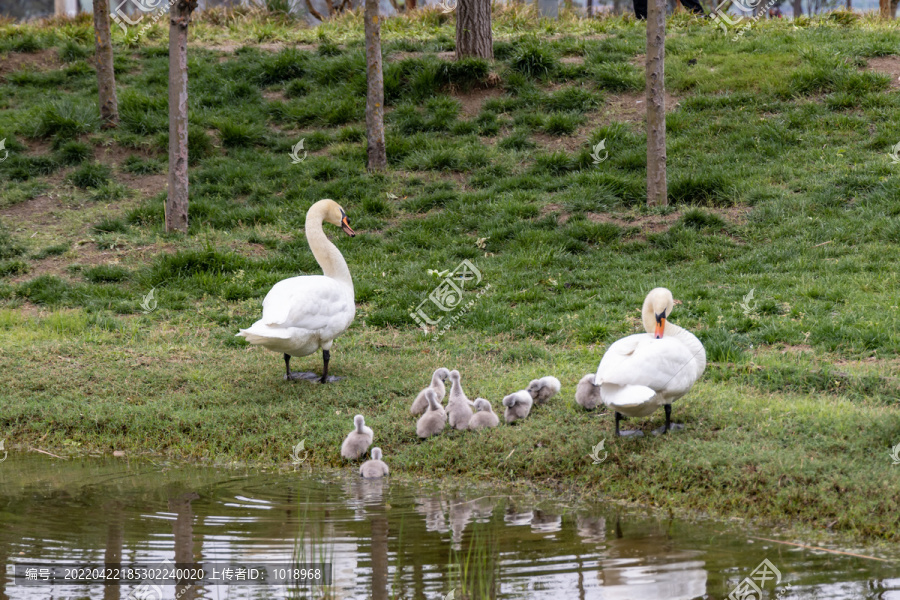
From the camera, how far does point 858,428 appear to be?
6.09 metres

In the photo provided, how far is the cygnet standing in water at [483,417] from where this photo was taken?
680 centimetres

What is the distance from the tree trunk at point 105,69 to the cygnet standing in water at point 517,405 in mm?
11763

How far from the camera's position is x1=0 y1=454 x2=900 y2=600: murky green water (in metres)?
4.33

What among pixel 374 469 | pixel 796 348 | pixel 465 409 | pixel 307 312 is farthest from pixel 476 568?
pixel 796 348

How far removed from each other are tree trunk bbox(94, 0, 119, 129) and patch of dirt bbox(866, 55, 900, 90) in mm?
13116

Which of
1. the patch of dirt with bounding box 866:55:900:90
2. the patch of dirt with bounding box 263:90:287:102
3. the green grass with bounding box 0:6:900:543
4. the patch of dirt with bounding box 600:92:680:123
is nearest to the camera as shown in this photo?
the green grass with bounding box 0:6:900:543

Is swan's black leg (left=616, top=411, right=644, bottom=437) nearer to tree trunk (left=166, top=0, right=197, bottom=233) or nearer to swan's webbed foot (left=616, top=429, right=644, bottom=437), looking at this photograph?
swan's webbed foot (left=616, top=429, right=644, bottom=437)

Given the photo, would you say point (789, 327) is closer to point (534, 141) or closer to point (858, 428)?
point (858, 428)

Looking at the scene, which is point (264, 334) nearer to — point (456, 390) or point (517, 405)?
point (456, 390)

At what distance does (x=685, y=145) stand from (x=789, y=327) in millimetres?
6241

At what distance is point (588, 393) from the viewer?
693cm

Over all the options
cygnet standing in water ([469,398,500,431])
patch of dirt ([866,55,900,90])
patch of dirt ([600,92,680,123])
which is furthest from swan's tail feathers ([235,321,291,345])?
patch of dirt ([866,55,900,90])

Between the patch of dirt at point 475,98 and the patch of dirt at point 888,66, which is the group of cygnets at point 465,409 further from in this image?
the patch of dirt at point 888,66

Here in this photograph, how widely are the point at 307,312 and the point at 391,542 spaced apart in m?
2.86
